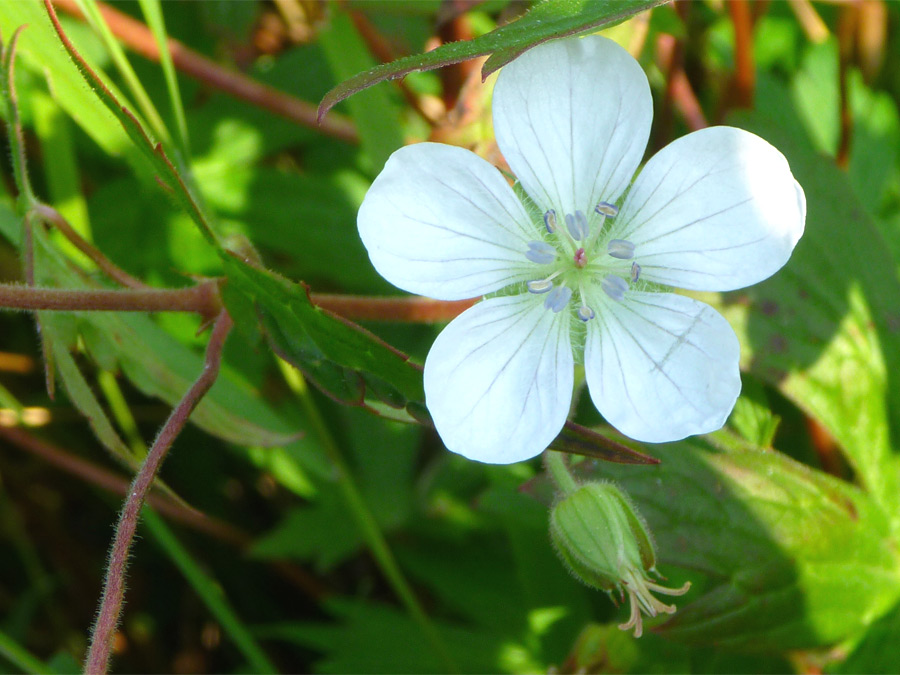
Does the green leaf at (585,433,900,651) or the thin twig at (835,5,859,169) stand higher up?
the thin twig at (835,5,859,169)

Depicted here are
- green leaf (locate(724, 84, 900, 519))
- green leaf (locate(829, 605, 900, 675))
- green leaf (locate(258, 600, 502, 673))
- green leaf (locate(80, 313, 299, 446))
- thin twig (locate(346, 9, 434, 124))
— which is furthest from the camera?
thin twig (locate(346, 9, 434, 124))

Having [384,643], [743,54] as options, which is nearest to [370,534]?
[384,643]

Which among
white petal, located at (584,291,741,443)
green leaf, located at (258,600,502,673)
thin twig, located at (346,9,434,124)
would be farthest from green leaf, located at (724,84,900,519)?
green leaf, located at (258,600,502,673)

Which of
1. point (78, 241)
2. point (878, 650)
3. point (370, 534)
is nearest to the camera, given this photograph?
point (78, 241)

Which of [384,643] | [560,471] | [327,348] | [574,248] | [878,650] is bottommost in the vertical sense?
[878,650]

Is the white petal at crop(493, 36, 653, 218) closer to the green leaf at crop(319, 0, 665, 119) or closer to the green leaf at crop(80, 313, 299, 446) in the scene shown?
the green leaf at crop(319, 0, 665, 119)

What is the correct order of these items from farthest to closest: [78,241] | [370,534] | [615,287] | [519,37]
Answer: [370,534]
[78,241]
[615,287]
[519,37]

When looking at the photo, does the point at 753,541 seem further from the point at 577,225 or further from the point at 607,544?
the point at 577,225
